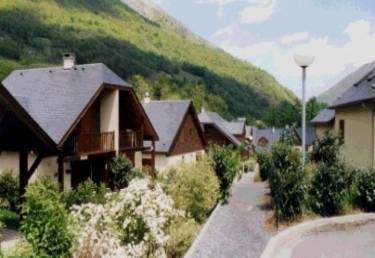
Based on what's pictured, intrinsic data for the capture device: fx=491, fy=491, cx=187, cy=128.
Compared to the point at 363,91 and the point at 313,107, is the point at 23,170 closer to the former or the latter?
the point at 363,91

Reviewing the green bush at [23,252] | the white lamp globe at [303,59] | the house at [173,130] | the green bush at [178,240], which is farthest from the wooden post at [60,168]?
the house at [173,130]

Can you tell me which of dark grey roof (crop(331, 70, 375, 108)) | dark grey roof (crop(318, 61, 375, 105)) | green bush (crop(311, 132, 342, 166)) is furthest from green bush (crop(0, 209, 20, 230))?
dark grey roof (crop(318, 61, 375, 105))

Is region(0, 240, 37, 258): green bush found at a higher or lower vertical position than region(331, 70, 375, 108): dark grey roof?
lower

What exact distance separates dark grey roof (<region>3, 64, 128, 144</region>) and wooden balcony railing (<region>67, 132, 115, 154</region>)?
130 cm

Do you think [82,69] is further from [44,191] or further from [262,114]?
[262,114]

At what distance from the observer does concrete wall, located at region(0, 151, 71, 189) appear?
802 inches

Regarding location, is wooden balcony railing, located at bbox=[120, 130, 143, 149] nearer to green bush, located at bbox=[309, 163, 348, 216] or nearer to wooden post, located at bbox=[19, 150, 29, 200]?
wooden post, located at bbox=[19, 150, 29, 200]

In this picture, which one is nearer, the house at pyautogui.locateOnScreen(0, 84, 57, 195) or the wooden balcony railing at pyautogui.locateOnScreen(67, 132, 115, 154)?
the house at pyautogui.locateOnScreen(0, 84, 57, 195)

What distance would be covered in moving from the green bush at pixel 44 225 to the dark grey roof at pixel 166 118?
22.8 meters

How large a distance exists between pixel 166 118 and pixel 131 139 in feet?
31.4

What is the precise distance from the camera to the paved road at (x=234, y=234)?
11.7 metres

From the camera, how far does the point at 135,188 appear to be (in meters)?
10.7

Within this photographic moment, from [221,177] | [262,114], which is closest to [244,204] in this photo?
[221,177]

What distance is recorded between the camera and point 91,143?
876 inches
